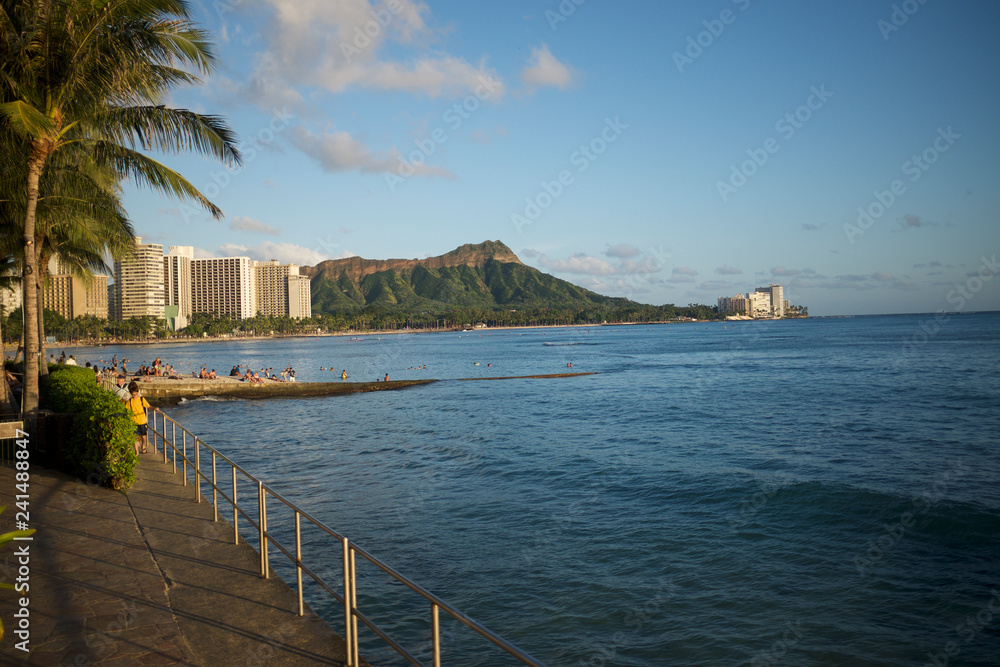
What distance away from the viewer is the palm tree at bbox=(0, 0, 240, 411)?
1095 centimetres

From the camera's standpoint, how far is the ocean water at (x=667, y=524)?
820 cm

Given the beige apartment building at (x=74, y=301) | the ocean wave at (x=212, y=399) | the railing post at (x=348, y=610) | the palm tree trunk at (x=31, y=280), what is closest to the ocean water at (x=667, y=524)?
the railing post at (x=348, y=610)

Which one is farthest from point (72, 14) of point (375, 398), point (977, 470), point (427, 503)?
point (375, 398)

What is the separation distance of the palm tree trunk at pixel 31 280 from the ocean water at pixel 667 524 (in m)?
5.22

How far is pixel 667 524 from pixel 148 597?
9996 millimetres

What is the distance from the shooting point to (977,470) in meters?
17.2

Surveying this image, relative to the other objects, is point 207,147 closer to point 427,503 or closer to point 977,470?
point 427,503

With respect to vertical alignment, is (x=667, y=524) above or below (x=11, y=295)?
below

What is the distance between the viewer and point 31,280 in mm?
11875

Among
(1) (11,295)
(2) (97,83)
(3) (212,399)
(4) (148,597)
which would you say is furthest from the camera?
(3) (212,399)

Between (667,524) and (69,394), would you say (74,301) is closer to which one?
(69,394)

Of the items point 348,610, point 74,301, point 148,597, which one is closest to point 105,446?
point 148,597

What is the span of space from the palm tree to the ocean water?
7.20 metres

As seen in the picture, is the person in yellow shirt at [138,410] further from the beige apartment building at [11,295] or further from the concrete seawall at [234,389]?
the concrete seawall at [234,389]
